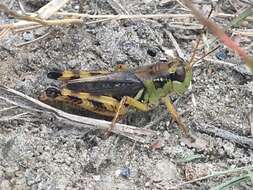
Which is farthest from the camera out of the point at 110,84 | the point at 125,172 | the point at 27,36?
the point at 27,36

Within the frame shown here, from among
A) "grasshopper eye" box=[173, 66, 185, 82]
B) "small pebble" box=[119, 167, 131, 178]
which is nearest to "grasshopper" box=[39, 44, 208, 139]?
"grasshopper eye" box=[173, 66, 185, 82]

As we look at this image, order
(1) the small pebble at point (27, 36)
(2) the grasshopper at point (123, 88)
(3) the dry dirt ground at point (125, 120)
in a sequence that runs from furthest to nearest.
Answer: (1) the small pebble at point (27, 36), (2) the grasshopper at point (123, 88), (3) the dry dirt ground at point (125, 120)

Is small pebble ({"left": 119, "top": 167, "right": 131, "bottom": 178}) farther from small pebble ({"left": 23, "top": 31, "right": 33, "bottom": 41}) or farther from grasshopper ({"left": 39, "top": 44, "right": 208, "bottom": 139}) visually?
small pebble ({"left": 23, "top": 31, "right": 33, "bottom": 41})

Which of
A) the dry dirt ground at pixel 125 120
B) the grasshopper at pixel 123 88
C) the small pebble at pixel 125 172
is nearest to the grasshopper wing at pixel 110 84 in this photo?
the grasshopper at pixel 123 88

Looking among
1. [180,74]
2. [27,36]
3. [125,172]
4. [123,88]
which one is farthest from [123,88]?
[27,36]

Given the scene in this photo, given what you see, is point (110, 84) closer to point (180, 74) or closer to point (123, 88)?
point (123, 88)

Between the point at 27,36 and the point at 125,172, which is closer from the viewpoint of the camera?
the point at 125,172

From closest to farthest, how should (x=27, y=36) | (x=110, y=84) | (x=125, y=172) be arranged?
(x=125, y=172)
(x=110, y=84)
(x=27, y=36)

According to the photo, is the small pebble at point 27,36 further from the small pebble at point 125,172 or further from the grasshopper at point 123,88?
the small pebble at point 125,172
